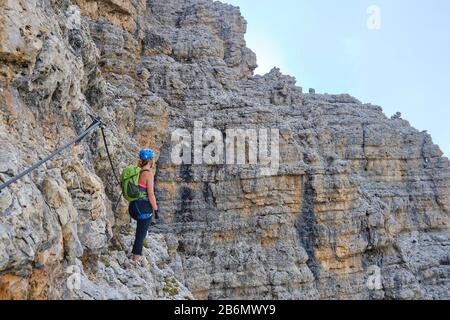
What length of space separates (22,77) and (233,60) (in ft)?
129

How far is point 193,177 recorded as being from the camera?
31.4m

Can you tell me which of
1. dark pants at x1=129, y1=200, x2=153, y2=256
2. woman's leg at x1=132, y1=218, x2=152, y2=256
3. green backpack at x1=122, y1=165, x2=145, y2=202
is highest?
green backpack at x1=122, y1=165, x2=145, y2=202

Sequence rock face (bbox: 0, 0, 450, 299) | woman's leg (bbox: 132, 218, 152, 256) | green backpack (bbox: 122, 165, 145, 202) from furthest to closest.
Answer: woman's leg (bbox: 132, 218, 152, 256)
green backpack (bbox: 122, 165, 145, 202)
rock face (bbox: 0, 0, 450, 299)

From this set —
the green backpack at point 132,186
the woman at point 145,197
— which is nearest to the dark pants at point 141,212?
the woman at point 145,197

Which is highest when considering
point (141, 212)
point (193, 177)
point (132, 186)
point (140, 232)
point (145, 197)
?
point (193, 177)

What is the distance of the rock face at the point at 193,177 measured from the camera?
7059 mm

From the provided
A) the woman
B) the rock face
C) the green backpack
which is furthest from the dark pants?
the rock face

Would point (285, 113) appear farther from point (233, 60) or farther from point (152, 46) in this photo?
point (152, 46)

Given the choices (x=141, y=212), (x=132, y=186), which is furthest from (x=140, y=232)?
(x=132, y=186)

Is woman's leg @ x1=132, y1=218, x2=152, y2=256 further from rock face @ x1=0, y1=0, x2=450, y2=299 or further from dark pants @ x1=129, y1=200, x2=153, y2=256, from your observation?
rock face @ x1=0, y1=0, x2=450, y2=299

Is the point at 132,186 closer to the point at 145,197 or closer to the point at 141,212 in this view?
the point at 145,197

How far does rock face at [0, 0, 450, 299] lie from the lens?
7.06 m

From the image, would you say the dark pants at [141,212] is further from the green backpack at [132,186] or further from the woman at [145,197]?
the green backpack at [132,186]
